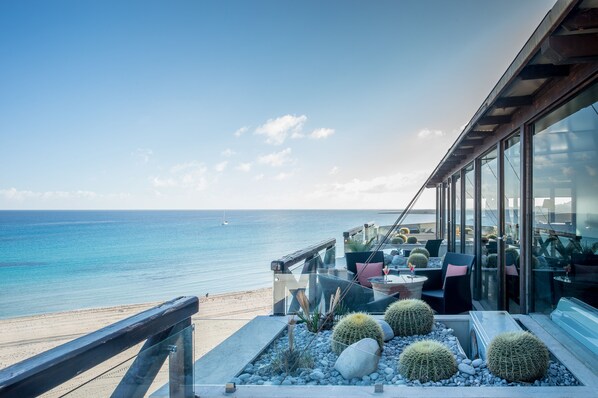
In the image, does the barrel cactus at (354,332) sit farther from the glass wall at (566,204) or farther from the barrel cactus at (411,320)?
the glass wall at (566,204)

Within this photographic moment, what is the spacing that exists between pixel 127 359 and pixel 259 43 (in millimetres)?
11762

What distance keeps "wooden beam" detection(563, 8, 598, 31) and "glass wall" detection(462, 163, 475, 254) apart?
5.00m

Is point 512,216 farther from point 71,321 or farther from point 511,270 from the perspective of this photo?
point 71,321

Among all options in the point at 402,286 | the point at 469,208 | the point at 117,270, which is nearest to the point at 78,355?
the point at 402,286

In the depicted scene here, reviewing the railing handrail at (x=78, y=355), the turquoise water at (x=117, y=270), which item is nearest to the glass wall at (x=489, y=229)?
the turquoise water at (x=117, y=270)

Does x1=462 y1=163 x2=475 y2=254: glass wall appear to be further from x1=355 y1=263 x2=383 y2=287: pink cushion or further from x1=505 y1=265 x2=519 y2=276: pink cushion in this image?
x1=505 y1=265 x2=519 y2=276: pink cushion

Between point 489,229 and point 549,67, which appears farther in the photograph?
point 489,229

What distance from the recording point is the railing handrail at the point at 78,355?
105 centimetres

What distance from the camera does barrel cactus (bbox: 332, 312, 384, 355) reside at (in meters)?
3.08

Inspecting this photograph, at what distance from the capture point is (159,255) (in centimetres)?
3070

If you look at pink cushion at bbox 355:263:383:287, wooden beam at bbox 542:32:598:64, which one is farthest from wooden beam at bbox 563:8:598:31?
pink cushion at bbox 355:263:383:287

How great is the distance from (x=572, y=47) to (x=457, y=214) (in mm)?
6981

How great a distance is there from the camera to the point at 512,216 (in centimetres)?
453

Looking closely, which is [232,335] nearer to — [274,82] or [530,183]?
[530,183]
